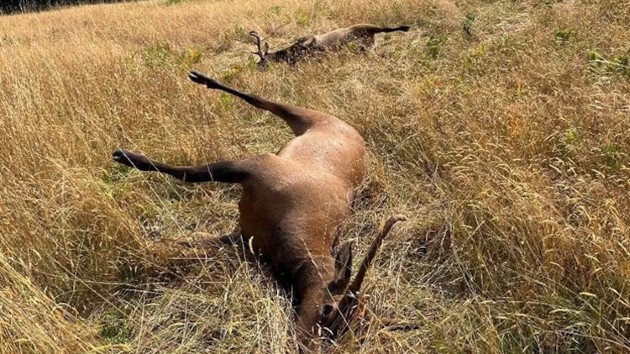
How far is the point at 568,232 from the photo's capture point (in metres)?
2.74

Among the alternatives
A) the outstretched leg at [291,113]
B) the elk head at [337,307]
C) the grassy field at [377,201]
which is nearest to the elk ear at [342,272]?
the elk head at [337,307]

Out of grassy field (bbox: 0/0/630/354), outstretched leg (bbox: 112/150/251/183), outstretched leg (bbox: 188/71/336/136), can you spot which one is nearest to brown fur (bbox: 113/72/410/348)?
outstretched leg (bbox: 112/150/251/183)

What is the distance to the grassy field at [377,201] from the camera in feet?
8.30

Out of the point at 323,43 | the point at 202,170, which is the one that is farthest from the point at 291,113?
the point at 323,43

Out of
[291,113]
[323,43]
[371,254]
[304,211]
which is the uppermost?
[371,254]

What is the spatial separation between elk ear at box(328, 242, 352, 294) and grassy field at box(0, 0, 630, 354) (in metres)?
0.23

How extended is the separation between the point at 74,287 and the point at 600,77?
3.93 metres

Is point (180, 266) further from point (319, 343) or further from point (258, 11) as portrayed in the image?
point (258, 11)

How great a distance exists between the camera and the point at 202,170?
3379 mm

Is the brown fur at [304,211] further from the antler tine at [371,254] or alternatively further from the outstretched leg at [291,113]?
the outstretched leg at [291,113]

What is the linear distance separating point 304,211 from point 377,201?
0.97 m

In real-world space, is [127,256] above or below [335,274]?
below

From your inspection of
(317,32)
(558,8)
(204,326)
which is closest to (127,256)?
(204,326)

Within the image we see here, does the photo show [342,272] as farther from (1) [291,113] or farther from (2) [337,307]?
(1) [291,113]
